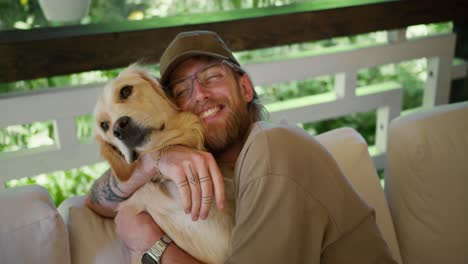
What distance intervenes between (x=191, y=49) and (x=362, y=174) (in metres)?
0.70

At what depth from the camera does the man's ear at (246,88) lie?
144cm

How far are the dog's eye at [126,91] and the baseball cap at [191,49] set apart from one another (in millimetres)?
109

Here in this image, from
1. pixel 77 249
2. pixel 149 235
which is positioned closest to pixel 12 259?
pixel 77 249

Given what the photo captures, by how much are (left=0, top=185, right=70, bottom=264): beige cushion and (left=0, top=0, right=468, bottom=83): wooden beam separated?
614 millimetres

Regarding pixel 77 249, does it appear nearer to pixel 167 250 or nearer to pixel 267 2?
pixel 167 250

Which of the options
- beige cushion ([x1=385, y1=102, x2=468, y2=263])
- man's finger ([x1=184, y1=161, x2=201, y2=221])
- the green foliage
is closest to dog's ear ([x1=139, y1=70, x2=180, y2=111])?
man's finger ([x1=184, y1=161, x2=201, y2=221])

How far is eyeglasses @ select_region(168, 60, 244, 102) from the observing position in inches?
54.4

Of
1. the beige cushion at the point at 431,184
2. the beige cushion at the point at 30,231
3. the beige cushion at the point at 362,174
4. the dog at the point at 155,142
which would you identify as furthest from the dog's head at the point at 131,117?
the beige cushion at the point at 431,184

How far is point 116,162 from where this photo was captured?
1381mm

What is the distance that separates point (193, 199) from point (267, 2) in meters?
1.50

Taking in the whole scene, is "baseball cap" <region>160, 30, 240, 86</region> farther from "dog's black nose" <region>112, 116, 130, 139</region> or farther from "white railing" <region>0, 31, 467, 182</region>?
"white railing" <region>0, 31, 467, 182</region>

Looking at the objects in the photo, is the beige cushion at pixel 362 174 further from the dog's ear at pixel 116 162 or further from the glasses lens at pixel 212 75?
the dog's ear at pixel 116 162

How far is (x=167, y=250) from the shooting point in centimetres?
130

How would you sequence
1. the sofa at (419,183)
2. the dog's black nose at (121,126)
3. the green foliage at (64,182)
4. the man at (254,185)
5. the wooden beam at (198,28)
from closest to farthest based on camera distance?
the man at (254,185) < the dog's black nose at (121,126) < the sofa at (419,183) < the wooden beam at (198,28) < the green foliage at (64,182)
